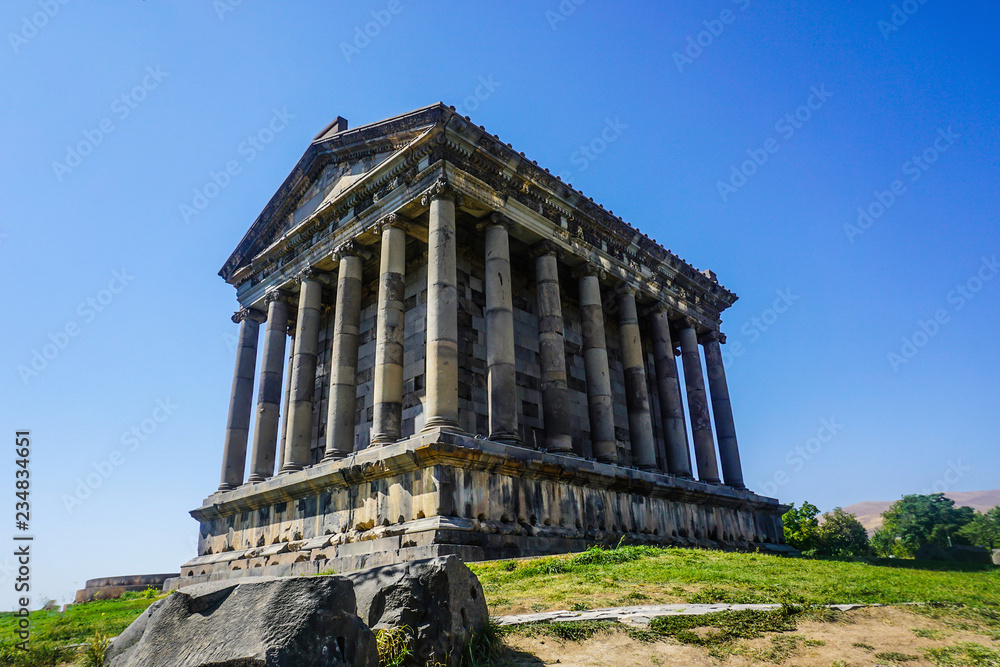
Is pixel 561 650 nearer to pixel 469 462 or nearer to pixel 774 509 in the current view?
pixel 469 462

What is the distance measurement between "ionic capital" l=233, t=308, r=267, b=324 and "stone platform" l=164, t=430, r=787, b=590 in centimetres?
774

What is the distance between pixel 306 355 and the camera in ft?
74.7

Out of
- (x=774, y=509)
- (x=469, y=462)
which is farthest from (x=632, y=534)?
(x=774, y=509)

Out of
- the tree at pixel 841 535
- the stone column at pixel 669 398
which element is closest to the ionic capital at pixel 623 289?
the stone column at pixel 669 398

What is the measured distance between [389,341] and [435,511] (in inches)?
230

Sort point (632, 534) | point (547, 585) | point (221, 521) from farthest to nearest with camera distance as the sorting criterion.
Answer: point (221, 521) < point (632, 534) < point (547, 585)

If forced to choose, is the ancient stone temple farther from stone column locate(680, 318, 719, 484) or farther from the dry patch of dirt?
the dry patch of dirt

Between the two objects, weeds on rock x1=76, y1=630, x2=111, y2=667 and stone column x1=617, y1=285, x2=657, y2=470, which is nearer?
weeds on rock x1=76, y1=630, x2=111, y2=667

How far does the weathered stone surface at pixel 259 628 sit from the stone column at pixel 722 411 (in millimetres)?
25482

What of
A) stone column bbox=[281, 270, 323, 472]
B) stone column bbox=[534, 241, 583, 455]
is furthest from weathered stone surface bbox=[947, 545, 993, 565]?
stone column bbox=[281, 270, 323, 472]

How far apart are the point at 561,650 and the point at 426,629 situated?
1824 millimetres

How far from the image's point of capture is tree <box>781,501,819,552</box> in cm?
4834

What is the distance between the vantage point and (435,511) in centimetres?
1545

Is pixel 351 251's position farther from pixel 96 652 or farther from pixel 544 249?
pixel 96 652
